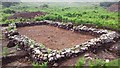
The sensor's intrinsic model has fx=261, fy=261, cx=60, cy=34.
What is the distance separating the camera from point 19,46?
18.6 meters

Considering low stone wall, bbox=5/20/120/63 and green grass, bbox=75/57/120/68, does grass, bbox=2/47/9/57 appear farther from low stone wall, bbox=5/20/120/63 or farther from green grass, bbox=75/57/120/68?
green grass, bbox=75/57/120/68

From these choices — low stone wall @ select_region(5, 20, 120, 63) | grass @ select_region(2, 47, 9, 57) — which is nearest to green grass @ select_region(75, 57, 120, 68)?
low stone wall @ select_region(5, 20, 120, 63)

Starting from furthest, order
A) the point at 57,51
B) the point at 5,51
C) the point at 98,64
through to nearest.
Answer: the point at 5,51
the point at 57,51
the point at 98,64

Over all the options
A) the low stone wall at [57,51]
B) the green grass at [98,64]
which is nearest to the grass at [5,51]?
the low stone wall at [57,51]

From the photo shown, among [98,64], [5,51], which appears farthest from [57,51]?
[5,51]

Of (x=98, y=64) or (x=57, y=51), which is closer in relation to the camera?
(x=98, y=64)

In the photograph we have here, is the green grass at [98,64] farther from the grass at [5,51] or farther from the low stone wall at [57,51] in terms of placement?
the grass at [5,51]

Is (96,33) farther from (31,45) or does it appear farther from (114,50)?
(31,45)

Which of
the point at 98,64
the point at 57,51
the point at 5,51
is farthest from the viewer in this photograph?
the point at 5,51

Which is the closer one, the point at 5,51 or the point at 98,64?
the point at 98,64

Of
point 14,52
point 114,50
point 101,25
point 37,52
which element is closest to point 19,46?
point 14,52

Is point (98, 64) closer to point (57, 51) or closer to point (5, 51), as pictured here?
point (57, 51)

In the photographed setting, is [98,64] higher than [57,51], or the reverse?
[98,64]

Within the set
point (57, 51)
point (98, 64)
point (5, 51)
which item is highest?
point (98, 64)
